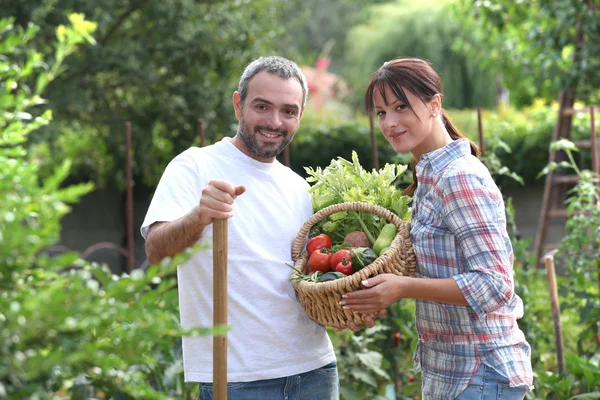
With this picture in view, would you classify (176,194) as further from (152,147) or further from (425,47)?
(425,47)

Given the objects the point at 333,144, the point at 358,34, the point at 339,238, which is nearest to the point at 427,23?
the point at 358,34

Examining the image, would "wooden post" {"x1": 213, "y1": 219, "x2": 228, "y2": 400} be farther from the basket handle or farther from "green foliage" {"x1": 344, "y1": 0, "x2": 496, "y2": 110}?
"green foliage" {"x1": 344, "y1": 0, "x2": 496, "y2": 110}

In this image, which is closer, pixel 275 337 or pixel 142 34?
pixel 275 337

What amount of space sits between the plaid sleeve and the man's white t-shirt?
0.55 meters

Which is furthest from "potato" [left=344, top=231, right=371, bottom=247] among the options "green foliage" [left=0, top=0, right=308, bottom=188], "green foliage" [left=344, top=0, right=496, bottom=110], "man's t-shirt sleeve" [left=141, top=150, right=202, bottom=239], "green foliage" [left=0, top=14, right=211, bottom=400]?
"green foliage" [left=344, top=0, right=496, bottom=110]

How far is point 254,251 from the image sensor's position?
2.35 metres

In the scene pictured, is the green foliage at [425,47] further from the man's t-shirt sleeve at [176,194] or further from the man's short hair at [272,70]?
the man's t-shirt sleeve at [176,194]

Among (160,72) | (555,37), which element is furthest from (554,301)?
(160,72)

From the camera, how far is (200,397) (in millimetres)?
2324

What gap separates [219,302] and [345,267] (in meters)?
0.40

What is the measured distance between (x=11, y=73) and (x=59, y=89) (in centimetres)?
642

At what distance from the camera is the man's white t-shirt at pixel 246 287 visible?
2.28m

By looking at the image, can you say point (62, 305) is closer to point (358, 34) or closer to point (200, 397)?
point (200, 397)

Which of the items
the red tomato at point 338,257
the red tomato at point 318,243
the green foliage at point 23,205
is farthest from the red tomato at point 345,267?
the green foliage at point 23,205
